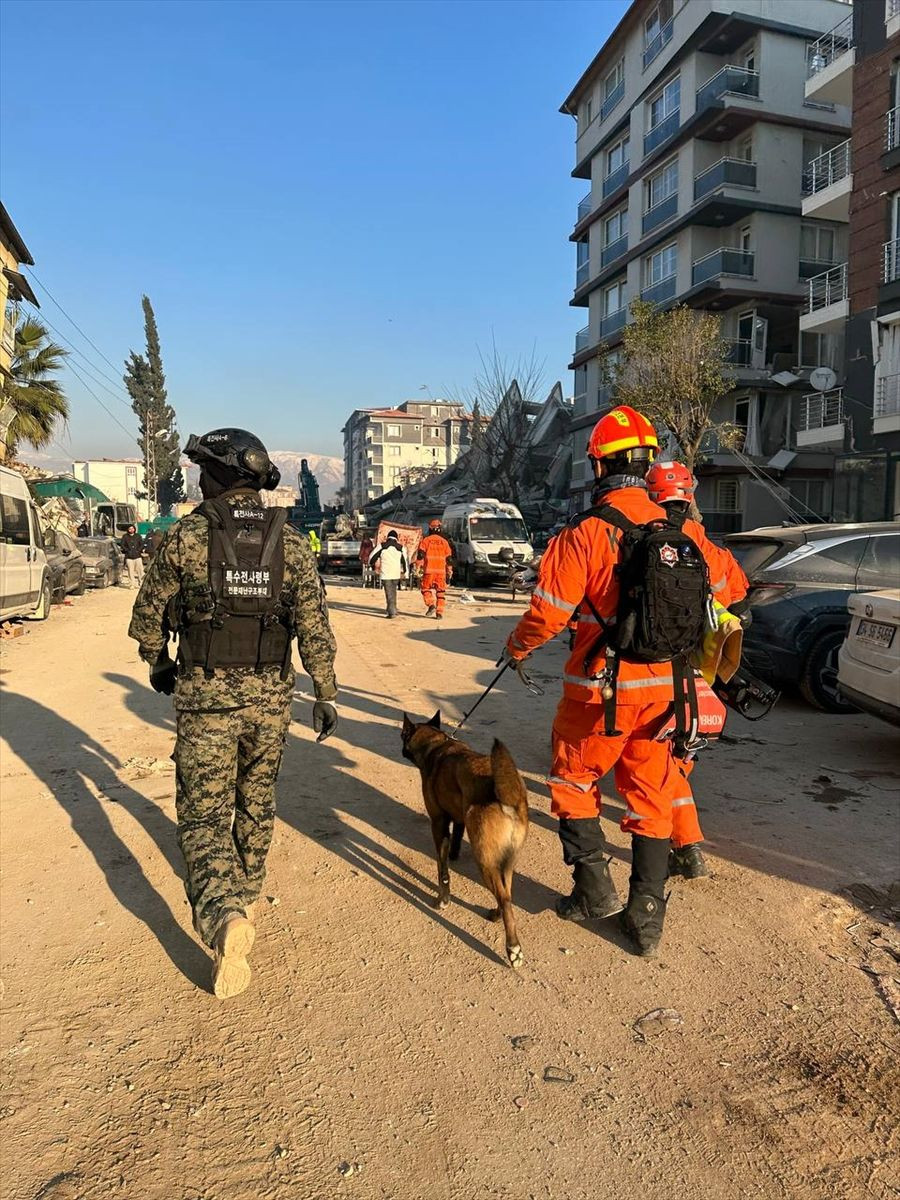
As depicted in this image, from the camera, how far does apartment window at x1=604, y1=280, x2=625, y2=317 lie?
32397 mm

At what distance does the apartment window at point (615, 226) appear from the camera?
32312 mm

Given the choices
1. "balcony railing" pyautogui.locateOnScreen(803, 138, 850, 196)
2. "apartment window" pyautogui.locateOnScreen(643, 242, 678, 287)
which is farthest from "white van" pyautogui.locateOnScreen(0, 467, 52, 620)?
"balcony railing" pyautogui.locateOnScreen(803, 138, 850, 196)

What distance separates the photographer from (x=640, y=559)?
2895mm

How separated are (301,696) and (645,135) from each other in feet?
100

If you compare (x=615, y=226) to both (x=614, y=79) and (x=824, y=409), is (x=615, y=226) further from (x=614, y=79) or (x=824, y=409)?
(x=824, y=409)

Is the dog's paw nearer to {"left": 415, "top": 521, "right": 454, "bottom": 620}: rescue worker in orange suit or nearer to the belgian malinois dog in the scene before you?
the belgian malinois dog

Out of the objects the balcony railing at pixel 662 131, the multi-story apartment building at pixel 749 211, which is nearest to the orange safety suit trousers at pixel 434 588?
the multi-story apartment building at pixel 749 211

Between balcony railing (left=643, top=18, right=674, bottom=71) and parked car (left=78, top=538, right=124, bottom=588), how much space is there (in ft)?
85.9

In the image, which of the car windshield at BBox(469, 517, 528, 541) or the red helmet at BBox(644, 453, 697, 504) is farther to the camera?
the car windshield at BBox(469, 517, 528, 541)

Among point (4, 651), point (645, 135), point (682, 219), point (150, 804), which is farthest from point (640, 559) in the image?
point (645, 135)

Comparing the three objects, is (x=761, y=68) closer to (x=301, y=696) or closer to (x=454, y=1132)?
(x=301, y=696)

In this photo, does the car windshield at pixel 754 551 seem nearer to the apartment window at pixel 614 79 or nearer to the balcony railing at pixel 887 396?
the balcony railing at pixel 887 396

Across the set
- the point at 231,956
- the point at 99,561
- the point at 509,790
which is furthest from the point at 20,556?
the point at 509,790

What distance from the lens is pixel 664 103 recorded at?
28.9 m
